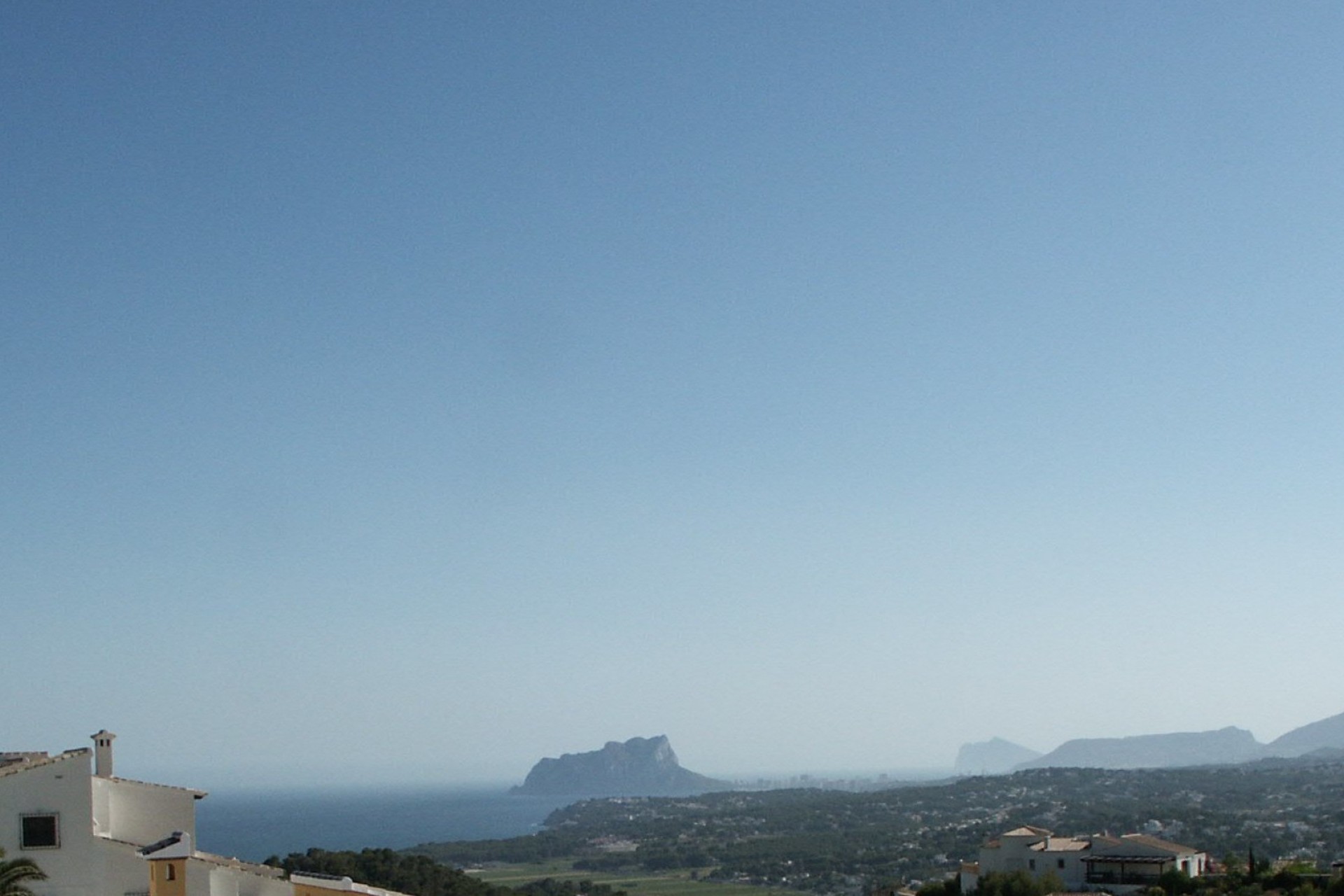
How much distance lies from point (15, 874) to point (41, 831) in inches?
136

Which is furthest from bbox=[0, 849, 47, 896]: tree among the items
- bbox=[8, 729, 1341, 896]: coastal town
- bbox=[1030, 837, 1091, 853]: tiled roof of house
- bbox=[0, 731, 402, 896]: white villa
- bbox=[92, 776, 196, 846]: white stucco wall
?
bbox=[1030, 837, 1091, 853]: tiled roof of house

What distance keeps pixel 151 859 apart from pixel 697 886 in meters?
84.0

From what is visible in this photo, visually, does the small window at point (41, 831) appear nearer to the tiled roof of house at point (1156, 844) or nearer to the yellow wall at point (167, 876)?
the yellow wall at point (167, 876)

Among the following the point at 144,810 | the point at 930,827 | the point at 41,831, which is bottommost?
the point at 930,827

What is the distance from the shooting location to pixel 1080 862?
44.0m

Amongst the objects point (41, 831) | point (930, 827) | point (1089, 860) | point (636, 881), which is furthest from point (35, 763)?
point (930, 827)

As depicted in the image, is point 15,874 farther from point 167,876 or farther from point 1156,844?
point 1156,844

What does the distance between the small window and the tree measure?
1780 millimetres

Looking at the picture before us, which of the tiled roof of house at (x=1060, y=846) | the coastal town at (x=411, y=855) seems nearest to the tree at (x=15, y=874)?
the coastal town at (x=411, y=855)

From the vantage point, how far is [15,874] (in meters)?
20.7

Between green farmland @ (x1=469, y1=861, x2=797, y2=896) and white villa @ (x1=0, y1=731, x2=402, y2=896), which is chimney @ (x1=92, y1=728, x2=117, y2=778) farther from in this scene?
green farmland @ (x1=469, y1=861, x2=797, y2=896)

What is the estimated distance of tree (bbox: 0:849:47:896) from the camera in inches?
804

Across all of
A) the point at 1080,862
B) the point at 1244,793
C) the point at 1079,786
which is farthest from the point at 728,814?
the point at 1080,862

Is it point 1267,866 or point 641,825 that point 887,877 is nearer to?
point 1267,866
